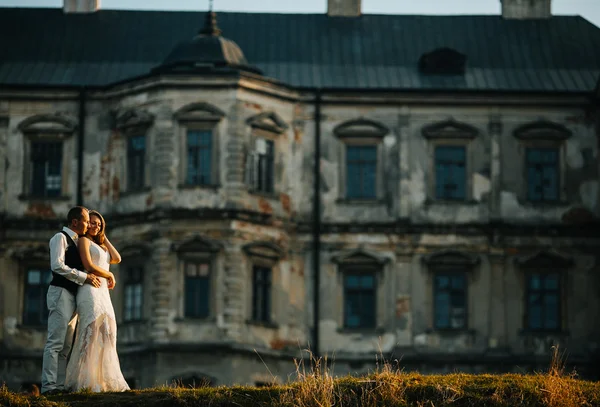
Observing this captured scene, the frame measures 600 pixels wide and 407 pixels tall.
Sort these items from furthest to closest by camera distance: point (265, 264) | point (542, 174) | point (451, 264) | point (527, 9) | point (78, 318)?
point (527, 9), point (542, 174), point (451, 264), point (265, 264), point (78, 318)

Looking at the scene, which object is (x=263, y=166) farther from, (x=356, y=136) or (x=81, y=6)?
(x=81, y=6)

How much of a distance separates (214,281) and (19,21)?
39.0 ft

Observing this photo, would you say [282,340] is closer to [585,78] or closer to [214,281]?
[214,281]

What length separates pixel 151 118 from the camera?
55250mm

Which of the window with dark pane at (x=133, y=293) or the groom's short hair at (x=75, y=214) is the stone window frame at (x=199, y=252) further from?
the groom's short hair at (x=75, y=214)

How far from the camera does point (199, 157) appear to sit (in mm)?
54875

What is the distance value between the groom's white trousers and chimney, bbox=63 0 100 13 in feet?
110

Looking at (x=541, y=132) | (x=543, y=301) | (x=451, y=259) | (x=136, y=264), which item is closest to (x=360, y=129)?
(x=451, y=259)

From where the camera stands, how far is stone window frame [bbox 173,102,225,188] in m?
54.8

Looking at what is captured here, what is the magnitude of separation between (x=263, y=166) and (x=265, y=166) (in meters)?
0.11

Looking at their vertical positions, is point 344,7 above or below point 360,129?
above

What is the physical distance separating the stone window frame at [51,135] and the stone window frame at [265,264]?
240 inches

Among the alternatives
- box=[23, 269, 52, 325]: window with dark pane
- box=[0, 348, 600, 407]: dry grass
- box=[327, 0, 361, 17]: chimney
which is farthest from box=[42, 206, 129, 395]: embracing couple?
box=[327, 0, 361, 17]: chimney

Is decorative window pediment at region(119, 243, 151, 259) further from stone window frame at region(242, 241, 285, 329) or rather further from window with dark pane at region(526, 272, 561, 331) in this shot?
window with dark pane at region(526, 272, 561, 331)
